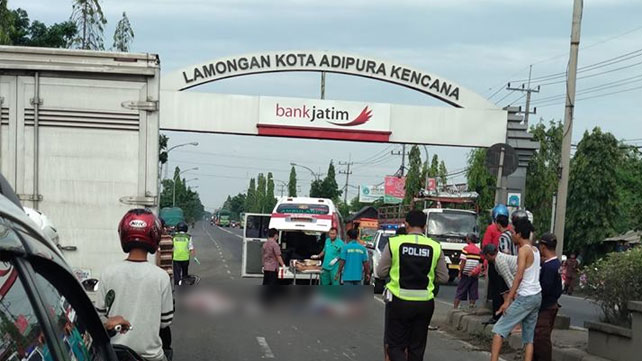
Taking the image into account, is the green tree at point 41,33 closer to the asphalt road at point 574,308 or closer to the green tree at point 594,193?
the asphalt road at point 574,308

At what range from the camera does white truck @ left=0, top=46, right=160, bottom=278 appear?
862 cm

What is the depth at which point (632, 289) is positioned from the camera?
10.3 meters

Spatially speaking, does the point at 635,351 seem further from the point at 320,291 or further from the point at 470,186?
the point at 470,186

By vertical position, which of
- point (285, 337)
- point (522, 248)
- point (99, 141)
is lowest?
point (285, 337)

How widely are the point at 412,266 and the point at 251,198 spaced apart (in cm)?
17236

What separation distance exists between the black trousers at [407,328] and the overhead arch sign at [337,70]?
33.5ft

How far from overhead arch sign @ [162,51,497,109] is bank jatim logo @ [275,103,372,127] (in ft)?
3.31

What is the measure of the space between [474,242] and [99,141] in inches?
459

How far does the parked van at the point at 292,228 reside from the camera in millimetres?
19859

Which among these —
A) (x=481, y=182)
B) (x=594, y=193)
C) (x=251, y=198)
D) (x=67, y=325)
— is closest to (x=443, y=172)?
(x=481, y=182)

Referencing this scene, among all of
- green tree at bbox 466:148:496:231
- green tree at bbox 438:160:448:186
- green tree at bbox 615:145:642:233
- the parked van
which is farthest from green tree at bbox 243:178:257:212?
the parked van

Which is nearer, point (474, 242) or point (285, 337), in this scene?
point (285, 337)

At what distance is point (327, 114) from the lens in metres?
17.3

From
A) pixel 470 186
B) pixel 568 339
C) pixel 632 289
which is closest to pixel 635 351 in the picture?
pixel 632 289
